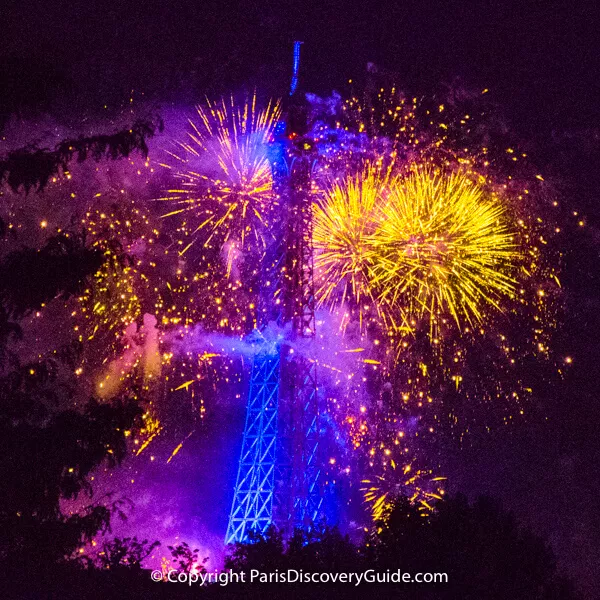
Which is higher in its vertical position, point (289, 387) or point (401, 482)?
point (401, 482)

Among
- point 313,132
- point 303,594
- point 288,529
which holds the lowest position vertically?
point 303,594

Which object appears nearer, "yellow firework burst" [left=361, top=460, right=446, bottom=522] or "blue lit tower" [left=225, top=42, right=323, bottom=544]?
"blue lit tower" [left=225, top=42, right=323, bottom=544]

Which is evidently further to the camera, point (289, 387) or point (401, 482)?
point (401, 482)

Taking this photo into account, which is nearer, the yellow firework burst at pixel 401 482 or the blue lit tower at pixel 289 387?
the blue lit tower at pixel 289 387

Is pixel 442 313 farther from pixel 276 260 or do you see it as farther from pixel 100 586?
pixel 100 586

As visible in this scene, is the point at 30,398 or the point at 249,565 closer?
the point at 30,398

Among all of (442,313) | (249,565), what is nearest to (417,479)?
(442,313)

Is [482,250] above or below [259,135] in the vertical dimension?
below

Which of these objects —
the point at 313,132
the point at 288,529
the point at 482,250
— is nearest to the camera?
the point at 288,529
